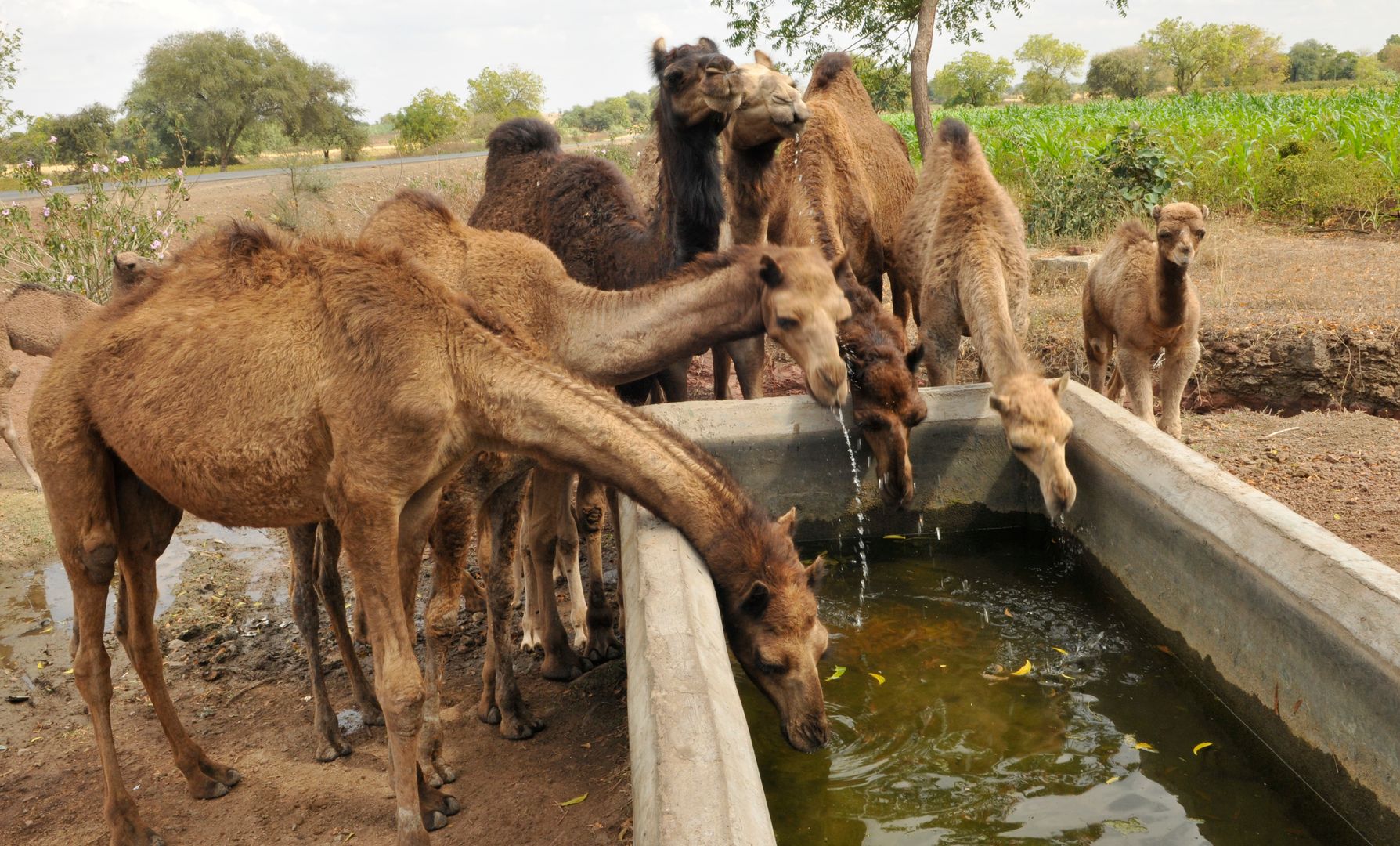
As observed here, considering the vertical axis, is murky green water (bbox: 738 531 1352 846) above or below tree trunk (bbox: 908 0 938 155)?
below

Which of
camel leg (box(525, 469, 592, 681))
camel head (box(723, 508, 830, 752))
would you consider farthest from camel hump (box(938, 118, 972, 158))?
camel head (box(723, 508, 830, 752))

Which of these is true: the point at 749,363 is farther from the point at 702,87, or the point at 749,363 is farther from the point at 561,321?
the point at 561,321

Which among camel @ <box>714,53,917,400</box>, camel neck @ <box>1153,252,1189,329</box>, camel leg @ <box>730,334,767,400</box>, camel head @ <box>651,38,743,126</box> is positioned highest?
camel head @ <box>651,38,743,126</box>

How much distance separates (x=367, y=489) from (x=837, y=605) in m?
2.73

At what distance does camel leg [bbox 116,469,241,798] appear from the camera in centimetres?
433

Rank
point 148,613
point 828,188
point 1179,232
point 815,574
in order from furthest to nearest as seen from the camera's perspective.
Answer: point 828,188, point 1179,232, point 148,613, point 815,574

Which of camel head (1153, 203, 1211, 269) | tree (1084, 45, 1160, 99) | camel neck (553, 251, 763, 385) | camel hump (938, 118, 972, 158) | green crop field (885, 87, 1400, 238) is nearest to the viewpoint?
camel neck (553, 251, 763, 385)

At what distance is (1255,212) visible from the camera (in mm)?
14914

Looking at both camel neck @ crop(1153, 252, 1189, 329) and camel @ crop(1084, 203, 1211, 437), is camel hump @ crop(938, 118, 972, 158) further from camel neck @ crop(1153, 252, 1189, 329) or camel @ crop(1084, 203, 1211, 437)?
camel neck @ crop(1153, 252, 1189, 329)

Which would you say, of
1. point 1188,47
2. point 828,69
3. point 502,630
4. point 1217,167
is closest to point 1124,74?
point 1188,47

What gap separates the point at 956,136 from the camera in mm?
7590

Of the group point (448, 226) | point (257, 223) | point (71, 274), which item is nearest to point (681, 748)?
point (257, 223)

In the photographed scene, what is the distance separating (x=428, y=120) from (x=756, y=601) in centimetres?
4054

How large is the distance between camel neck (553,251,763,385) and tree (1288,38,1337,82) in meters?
100
